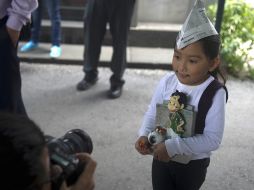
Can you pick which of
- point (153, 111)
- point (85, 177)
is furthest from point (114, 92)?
point (85, 177)

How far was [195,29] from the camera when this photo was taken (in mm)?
1799

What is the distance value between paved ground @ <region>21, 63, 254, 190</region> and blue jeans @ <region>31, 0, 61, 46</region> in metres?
0.39

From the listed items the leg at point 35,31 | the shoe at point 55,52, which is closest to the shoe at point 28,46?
the leg at point 35,31

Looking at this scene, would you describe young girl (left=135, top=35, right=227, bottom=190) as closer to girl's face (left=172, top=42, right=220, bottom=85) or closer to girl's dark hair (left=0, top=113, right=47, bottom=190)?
girl's face (left=172, top=42, right=220, bottom=85)

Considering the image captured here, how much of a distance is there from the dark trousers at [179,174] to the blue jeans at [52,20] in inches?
139

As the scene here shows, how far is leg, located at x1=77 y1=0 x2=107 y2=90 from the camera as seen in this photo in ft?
14.1

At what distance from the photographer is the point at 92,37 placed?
14.5 ft

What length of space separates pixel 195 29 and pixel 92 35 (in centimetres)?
270

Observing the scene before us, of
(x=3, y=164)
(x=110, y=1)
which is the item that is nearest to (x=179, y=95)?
(x=3, y=164)

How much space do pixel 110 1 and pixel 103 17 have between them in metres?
0.19

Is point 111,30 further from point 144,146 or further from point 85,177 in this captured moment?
point 85,177

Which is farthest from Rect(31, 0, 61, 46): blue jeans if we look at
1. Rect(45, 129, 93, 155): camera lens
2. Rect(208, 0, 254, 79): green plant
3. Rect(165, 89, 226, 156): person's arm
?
Rect(45, 129, 93, 155): camera lens

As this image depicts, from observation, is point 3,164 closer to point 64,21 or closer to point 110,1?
point 110,1

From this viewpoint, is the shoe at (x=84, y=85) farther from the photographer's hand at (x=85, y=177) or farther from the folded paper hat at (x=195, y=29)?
the photographer's hand at (x=85, y=177)
